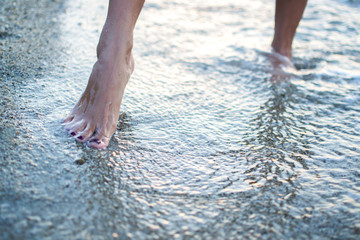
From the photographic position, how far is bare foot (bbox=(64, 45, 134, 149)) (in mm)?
1574

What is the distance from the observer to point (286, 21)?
99.0 inches

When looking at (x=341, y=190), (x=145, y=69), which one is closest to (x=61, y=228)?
(x=341, y=190)

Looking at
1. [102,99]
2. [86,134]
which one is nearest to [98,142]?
[86,134]

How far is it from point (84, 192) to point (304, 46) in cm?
227

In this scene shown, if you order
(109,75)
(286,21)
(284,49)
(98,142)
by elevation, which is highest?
(286,21)

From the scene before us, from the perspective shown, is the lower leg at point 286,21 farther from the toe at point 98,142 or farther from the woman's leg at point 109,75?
the toe at point 98,142

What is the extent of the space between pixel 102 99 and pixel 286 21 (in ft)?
4.97

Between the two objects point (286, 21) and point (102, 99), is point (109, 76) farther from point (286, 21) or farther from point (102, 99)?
point (286, 21)

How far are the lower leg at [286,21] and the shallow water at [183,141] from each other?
0.12m

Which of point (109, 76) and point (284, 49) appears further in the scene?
point (284, 49)

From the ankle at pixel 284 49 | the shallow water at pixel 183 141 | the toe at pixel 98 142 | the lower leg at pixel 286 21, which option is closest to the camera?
the shallow water at pixel 183 141

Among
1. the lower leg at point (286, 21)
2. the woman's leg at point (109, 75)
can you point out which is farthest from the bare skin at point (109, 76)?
the lower leg at point (286, 21)

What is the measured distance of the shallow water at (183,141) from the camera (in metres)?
1.13

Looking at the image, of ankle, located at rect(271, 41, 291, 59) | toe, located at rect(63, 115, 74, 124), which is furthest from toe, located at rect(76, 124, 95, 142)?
ankle, located at rect(271, 41, 291, 59)
